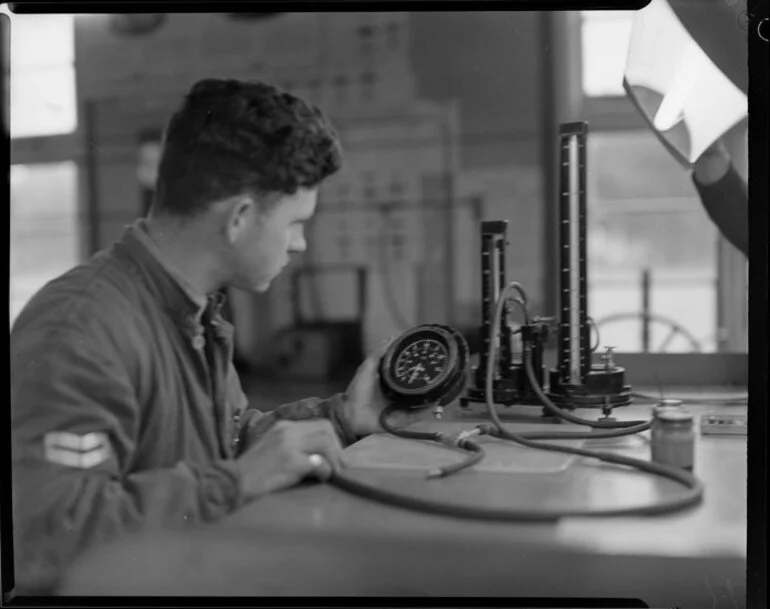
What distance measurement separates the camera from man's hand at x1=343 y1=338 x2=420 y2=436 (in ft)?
3.95

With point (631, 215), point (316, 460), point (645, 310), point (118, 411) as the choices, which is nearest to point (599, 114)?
point (631, 215)

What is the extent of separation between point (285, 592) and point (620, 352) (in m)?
0.64

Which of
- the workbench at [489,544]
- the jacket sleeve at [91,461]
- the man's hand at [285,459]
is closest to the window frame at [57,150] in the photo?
the jacket sleeve at [91,461]

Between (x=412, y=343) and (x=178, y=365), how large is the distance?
0.36 meters

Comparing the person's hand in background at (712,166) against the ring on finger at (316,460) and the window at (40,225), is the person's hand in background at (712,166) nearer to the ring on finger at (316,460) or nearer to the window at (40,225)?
the ring on finger at (316,460)

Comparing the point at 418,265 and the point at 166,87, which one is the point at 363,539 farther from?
the point at 166,87

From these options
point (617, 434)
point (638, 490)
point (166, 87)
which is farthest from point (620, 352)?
point (166, 87)

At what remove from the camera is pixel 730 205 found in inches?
46.1

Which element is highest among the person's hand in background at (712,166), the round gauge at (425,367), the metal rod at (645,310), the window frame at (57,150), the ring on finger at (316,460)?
the window frame at (57,150)

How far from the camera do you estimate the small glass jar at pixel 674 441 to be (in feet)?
3.61

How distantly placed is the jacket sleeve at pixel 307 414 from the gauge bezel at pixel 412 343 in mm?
85

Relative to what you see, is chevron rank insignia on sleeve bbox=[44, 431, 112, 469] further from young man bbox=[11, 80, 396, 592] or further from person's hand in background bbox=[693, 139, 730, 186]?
person's hand in background bbox=[693, 139, 730, 186]

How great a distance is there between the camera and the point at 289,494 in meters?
1.11

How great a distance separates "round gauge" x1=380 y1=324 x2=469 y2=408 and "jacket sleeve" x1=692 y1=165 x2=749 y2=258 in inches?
17.0
